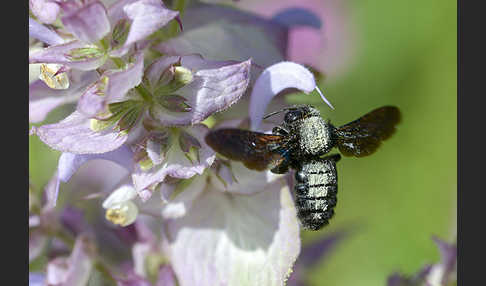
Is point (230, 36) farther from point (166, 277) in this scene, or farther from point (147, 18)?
point (166, 277)

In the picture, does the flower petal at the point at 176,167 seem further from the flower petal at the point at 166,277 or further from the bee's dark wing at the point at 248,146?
the flower petal at the point at 166,277

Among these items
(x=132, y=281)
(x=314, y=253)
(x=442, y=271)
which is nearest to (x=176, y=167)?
(x=132, y=281)

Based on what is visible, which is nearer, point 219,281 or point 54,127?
point 54,127

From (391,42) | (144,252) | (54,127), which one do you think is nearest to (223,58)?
(54,127)

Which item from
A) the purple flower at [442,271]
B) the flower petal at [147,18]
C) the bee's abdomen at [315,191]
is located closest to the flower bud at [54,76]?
the flower petal at [147,18]

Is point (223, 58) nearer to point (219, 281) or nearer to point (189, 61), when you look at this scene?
point (189, 61)

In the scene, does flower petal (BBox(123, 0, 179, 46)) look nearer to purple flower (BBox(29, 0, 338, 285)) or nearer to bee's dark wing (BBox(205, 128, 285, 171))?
purple flower (BBox(29, 0, 338, 285))

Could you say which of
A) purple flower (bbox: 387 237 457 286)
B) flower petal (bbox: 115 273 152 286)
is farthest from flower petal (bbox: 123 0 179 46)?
purple flower (bbox: 387 237 457 286)
